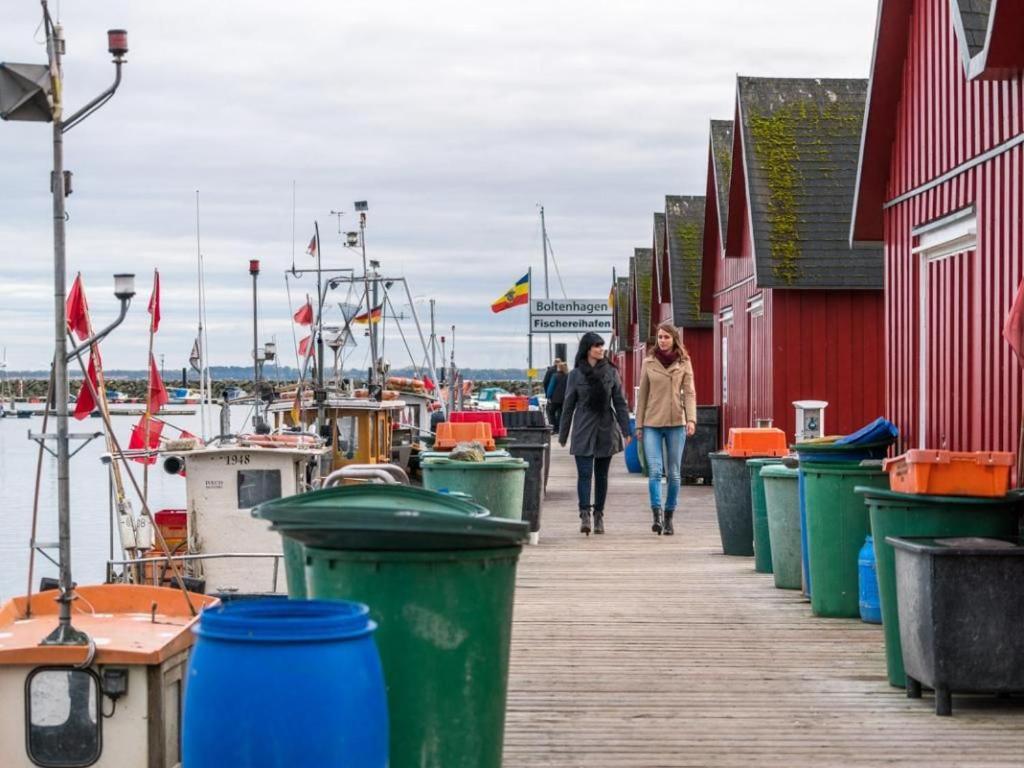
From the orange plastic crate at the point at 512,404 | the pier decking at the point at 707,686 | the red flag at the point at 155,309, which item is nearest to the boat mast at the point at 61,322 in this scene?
the pier decking at the point at 707,686

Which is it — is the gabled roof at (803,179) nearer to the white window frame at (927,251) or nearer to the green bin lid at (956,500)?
the white window frame at (927,251)

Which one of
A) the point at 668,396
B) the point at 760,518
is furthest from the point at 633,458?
the point at 760,518

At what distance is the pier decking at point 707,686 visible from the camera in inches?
271

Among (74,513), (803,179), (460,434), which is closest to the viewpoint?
(460,434)

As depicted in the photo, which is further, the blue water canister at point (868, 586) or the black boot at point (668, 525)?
the black boot at point (668, 525)

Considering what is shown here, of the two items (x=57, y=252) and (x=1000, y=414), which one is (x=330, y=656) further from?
(x=1000, y=414)

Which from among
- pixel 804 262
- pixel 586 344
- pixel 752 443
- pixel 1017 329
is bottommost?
pixel 752 443

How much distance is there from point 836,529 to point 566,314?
1763cm

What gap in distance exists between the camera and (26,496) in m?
56.2

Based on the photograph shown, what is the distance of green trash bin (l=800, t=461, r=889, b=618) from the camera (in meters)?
9.77

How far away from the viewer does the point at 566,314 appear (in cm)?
2747

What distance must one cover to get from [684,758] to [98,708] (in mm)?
2541

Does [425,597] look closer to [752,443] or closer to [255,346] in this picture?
[752,443]

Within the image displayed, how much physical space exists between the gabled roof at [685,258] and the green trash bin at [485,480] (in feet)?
61.5
